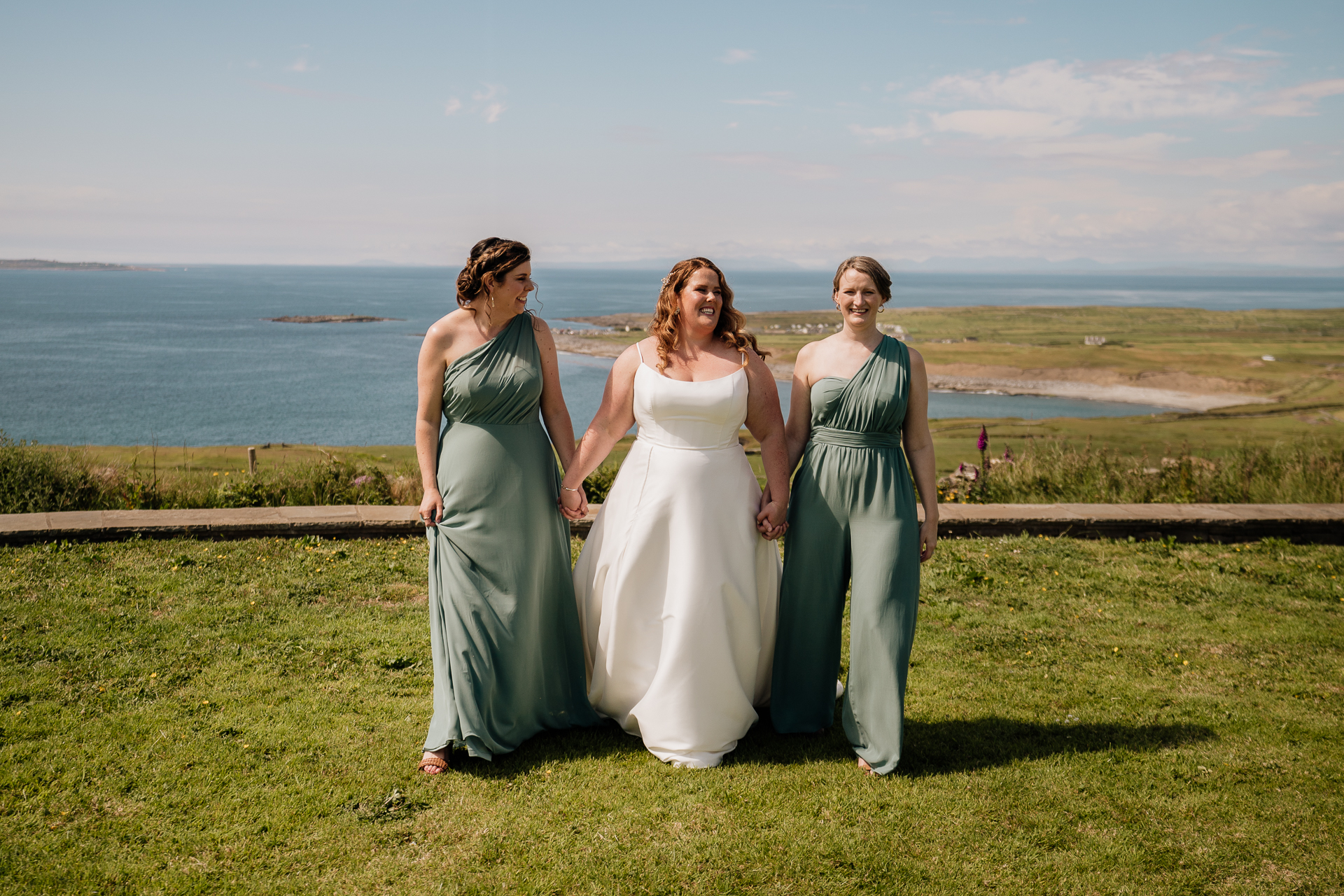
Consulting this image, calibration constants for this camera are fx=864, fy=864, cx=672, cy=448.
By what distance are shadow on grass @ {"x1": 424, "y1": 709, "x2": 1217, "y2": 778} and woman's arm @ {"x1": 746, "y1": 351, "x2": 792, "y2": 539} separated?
105 cm

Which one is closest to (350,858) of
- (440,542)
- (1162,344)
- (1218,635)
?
(440,542)

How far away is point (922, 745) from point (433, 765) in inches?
93.2

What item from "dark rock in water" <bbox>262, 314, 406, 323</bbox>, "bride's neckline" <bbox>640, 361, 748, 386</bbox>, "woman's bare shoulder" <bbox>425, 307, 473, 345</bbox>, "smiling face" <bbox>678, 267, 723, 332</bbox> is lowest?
"bride's neckline" <bbox>640, 361, 748, 386</bbox>

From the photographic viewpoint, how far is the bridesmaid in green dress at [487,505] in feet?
13.2

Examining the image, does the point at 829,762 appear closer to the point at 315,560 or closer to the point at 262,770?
the point at 262,770

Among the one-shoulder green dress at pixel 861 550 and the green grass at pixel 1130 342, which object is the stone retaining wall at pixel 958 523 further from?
the green grass at pixel 1130 342

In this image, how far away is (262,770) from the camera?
3.90 metres

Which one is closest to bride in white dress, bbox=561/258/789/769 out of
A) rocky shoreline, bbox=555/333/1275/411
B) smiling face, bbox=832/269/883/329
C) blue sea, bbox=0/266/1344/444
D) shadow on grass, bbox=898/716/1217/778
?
smiling face, bbox=832/269/883/329

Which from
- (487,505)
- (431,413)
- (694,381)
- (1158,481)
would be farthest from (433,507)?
(1158,481)

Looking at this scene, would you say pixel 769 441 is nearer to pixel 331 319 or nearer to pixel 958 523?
pixel 958 523

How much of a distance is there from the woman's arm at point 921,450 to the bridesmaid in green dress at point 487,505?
1705mm

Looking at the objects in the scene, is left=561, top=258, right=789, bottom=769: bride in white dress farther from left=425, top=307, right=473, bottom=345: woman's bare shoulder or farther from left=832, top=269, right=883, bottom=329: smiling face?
left=425, top=307, right=473, bottom=345: woman's bare shoulder

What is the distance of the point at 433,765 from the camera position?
13.0ft

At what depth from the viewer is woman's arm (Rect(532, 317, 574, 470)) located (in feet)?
13.6
